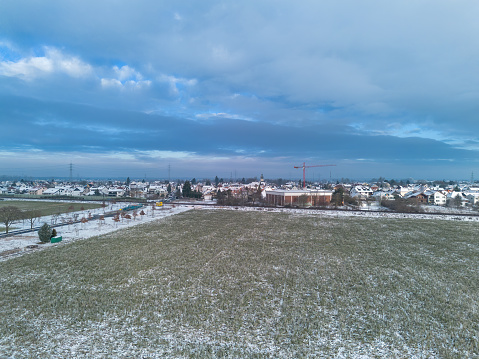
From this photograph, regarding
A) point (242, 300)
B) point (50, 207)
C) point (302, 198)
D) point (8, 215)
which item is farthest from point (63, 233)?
point (302, 198)

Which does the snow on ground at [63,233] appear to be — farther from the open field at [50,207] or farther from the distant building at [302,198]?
the distant building at [302,198]

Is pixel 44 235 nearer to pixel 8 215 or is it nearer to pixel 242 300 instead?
pixel 8 215

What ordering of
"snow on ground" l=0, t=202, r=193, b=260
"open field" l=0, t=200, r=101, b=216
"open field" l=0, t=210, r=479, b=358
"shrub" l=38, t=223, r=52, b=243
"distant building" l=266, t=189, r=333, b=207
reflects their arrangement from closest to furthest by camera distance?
1. "open field" l=0, t=210, r=479, b=358
2. "snow on ground" l=0, t=202, r=193, b=260
3. "shrub" l=38, t=223, r=52, b=243
4. "open field" l=0, t=200, r=101, b=216
5. "distant building" l=266, t=189, r=333, b=207

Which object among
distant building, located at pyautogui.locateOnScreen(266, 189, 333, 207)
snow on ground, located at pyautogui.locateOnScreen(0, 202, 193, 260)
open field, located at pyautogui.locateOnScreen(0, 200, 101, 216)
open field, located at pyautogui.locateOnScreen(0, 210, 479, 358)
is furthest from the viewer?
distant building, located at pyautogui.locateOnScreen(266, 189, 333, 207)

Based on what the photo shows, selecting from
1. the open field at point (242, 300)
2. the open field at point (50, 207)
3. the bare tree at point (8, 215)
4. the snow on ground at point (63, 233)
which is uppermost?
the bare tree at point (8, 215)

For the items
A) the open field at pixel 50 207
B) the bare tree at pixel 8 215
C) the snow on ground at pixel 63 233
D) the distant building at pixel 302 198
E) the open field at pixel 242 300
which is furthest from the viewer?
the distant building at pixel 302 198

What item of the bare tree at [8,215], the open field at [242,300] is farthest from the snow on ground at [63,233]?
the open field at [242,300]

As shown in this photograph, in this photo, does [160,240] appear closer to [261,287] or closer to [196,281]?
[196,281]

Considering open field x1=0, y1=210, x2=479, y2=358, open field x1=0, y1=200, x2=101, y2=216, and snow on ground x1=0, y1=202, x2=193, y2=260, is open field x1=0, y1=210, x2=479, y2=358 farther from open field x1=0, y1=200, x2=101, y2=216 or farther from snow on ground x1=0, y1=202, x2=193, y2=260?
open field x1=0, y1=200, x2=101, y2=216

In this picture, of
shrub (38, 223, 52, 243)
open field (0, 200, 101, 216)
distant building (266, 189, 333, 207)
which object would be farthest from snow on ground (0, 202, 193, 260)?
distant building (266, 189, 333, 207)
